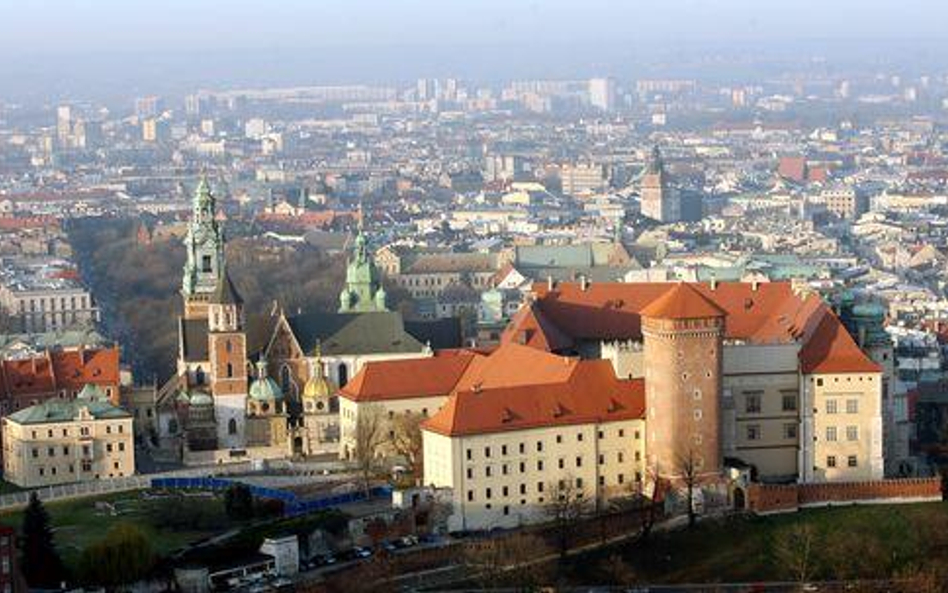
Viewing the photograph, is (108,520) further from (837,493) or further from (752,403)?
(837,493)

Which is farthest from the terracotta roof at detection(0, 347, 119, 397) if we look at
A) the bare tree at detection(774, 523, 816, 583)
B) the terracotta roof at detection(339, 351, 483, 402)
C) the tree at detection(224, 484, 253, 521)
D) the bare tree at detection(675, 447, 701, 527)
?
the bare tree at detection(774, 523, 816, 583)

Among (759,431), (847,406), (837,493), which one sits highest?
(847,406)

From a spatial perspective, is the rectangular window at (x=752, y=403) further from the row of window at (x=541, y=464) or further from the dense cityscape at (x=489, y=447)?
the row of window at (x=541, y=464)

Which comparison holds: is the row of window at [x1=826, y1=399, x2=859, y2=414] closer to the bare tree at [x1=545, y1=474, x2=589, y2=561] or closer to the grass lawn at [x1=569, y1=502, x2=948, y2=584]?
the grass lawn at [x1=569, y1=502, x2=948, y2=584]

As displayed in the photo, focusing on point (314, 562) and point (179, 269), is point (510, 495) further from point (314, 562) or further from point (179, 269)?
point (179, 269)

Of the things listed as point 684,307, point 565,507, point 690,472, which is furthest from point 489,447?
point 684,307

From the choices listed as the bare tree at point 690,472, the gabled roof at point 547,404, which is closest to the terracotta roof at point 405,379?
the gabled roof at point 547,404
